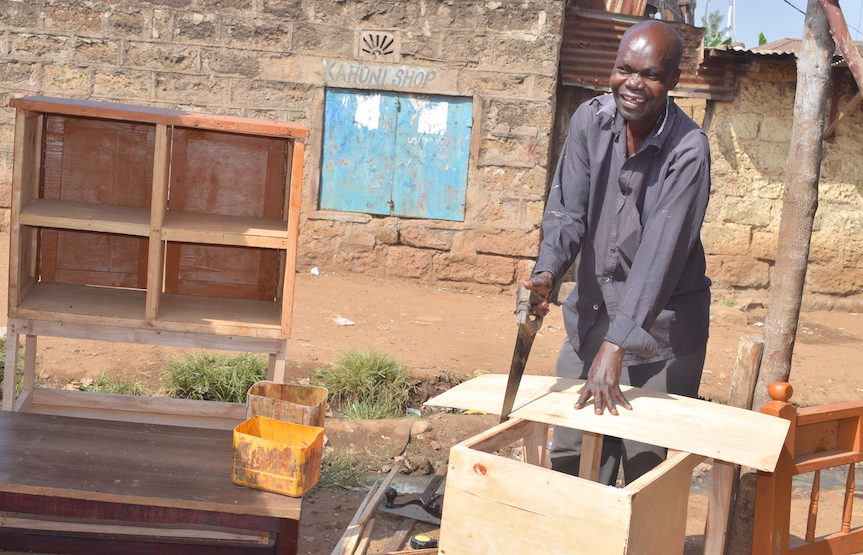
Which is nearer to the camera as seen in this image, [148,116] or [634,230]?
[634,230]

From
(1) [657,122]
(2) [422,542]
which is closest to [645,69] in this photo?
(1) [657,122]

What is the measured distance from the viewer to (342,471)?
13.5 ft

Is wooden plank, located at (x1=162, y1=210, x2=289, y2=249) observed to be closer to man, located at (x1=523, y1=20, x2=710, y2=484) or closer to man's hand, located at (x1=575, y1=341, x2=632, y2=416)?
man, located at (x1=523, y1=20, x2=710, y2=484)

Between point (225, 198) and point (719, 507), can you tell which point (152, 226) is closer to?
point (225, 198)

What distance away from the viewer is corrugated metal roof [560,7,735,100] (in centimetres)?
837

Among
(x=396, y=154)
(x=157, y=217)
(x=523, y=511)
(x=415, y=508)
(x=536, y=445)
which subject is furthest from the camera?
(x=396, y=154)

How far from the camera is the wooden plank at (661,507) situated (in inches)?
77.8

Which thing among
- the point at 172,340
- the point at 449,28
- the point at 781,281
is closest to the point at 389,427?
the point at 172,340

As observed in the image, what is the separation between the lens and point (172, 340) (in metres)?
3.17

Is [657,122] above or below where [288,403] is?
above

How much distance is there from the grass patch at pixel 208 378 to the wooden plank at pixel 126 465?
72.3 inches

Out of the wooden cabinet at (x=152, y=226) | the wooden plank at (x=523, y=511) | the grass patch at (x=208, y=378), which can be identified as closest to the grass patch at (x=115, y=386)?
the grass patch at (x=208, y=378)

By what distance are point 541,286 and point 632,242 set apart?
0.36 metres

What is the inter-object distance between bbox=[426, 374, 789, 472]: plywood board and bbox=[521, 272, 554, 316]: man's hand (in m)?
0.30
